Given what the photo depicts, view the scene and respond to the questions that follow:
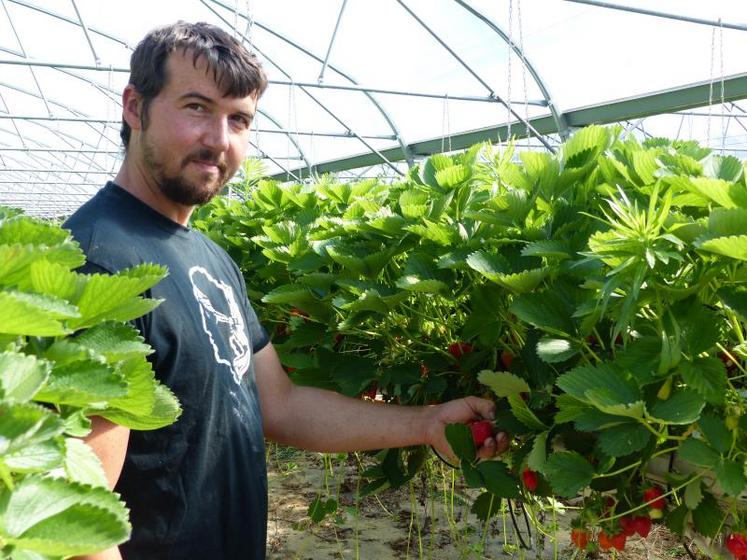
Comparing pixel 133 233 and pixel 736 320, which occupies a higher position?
pixel 133 233

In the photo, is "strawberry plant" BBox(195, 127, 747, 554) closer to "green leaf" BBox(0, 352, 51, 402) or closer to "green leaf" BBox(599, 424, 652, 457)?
"green leaf" BBox(599, 424, 652, 457)

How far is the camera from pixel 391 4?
7.93m

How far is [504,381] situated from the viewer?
1.10 meters

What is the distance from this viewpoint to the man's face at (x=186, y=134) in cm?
138

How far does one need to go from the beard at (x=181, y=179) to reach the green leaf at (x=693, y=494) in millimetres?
951

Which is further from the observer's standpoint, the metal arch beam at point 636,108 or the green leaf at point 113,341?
the metal arch beam at point 636,108

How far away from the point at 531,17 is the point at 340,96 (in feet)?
12.2

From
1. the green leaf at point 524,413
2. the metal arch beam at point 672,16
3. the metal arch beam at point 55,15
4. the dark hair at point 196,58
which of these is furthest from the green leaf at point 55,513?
the metal arch beam at point 55,15

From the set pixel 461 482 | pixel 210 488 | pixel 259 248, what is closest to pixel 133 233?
pixel 210 488

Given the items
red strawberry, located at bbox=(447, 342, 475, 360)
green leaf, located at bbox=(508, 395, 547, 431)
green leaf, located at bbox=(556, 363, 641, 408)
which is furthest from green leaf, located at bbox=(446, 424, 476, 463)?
green leaf, located at bbox=(556, 363, 641, 408)

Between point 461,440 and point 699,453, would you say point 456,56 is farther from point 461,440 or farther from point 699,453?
point 699,453

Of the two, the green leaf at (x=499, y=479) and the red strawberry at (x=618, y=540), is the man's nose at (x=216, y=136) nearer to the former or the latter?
the green leaf at (x=499, y=479)

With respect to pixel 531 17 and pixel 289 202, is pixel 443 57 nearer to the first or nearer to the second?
pixel 531 17

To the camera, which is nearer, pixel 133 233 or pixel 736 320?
pixel 736 320
